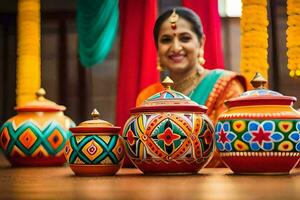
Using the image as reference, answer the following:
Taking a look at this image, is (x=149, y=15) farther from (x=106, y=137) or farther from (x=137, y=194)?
(x=137, y=194)

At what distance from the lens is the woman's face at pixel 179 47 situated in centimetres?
147

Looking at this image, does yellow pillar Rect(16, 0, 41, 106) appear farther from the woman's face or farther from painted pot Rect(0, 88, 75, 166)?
painted pot Rect(0, 88, 75, 166)

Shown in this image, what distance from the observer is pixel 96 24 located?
2611 millimetres

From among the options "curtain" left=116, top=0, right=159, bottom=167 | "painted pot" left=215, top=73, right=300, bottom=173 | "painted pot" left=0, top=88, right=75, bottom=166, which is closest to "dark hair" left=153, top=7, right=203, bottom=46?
"painted pot" left=0, top=88, right=75, bottom=166

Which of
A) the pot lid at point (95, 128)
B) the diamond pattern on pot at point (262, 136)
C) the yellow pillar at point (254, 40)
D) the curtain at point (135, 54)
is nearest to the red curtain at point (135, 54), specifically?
the curtain at point (135, 54)

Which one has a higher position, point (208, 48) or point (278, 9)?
point (278, 9)

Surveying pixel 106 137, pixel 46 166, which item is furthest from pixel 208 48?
pixel 106 137

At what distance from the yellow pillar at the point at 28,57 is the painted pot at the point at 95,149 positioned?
1.85 m

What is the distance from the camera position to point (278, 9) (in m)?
3.09

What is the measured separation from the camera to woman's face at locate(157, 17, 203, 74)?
147 centimetres

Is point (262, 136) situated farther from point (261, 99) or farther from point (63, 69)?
point (63, 69)

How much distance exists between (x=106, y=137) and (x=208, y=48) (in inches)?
60.6

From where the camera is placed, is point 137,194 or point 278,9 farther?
point 278,9

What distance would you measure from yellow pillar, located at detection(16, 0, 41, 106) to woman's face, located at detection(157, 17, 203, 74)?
3.98 ft
